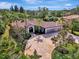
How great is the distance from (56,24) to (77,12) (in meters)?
1.79

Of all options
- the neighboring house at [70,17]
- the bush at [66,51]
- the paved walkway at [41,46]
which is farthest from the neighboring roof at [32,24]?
the bush at [66,51]

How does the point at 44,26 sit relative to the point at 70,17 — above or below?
below

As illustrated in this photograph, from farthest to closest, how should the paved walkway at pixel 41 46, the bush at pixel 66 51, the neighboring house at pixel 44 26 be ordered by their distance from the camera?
the neighboring house at pixel 44 26 → the paved walkway at pixel 41 46 → the bush at pixel 66 51

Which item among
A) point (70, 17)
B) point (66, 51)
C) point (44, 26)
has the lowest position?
point (66, 51)

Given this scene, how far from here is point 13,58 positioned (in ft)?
20.0

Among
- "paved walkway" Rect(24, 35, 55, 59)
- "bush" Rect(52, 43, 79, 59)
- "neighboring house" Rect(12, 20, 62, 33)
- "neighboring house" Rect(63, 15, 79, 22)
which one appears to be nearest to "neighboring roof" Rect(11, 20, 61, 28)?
"neighboring house" Rect(12, 20, 62, 33)

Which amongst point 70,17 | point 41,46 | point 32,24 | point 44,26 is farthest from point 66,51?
point 70,17

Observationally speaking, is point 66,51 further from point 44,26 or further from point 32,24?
point 32,24

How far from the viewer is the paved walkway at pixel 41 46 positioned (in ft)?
21.4

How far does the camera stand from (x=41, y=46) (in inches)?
271

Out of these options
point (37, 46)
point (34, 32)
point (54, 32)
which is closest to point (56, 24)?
point (54, 32)

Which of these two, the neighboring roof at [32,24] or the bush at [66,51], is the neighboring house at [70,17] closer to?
the neighboring roof at [32,24]

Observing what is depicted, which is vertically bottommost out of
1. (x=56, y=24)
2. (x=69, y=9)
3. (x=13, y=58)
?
(x=13, y=58)

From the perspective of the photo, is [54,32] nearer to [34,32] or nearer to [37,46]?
[34,32]
